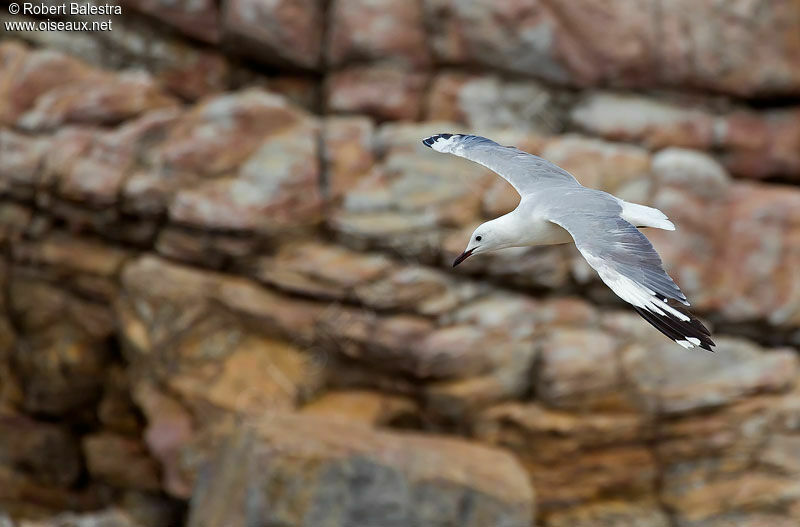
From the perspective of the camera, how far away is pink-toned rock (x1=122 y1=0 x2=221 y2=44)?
10023mm

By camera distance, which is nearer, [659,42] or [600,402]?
[600,402]

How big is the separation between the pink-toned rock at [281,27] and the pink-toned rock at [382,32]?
0.91ft

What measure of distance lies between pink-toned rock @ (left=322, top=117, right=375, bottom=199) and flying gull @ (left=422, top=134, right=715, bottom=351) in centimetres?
289

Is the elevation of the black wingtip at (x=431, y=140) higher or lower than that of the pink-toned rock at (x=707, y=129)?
higher

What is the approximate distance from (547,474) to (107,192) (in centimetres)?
461

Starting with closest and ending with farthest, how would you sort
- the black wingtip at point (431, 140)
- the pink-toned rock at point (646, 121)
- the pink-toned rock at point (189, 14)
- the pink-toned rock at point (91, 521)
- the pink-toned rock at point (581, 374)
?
the black wingtip at point (431, 140) < the pink-toned rock at point (581, 374) < the pink-toned rock at point (91, 521) < the pink-toned rock at point (646, 121) < the pink-toned rock at point (189, 14)

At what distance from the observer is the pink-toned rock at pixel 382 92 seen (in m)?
9.57

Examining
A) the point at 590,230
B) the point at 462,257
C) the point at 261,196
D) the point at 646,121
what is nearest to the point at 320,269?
the point at 261,196

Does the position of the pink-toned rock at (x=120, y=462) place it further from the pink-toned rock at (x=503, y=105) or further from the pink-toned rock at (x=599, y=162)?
the pink-toned rock at (x=599, y=162)

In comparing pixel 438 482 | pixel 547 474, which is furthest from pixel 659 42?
pixel 438 482

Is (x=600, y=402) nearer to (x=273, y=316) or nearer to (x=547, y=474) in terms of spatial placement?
(x=547, y=474)

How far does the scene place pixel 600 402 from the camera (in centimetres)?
836

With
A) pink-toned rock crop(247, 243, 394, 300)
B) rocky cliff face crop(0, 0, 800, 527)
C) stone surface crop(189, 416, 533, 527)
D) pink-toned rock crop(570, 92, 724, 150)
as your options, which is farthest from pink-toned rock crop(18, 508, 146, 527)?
pink-toned rock crop(570, 92, 724, 150)

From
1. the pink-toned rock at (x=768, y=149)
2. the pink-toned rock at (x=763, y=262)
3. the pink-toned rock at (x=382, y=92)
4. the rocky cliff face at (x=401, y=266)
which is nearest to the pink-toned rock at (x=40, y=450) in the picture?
the rocky cliff face at (x=401, y=266)
